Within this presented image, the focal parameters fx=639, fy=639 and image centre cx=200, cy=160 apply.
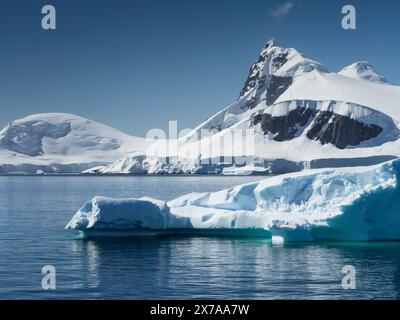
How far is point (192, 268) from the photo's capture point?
28.3 metres

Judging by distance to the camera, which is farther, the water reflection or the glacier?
the glacier

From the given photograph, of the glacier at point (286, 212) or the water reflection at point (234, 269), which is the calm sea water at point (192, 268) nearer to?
the water reflection at point (234, 269)

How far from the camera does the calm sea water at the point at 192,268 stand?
23.5 meters

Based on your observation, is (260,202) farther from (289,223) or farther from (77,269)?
(77,269)

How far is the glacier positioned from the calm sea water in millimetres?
1002

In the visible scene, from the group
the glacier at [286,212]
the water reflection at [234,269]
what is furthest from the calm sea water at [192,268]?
the glacier at [286,212]

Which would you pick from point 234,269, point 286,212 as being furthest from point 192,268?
point 286,212

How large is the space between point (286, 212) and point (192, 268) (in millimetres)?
11986

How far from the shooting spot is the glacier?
35625 mm

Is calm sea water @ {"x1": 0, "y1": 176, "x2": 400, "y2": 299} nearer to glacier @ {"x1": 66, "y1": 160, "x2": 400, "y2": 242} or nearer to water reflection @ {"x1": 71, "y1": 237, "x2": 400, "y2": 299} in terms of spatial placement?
water reflection @ {"x1": 71, "y1": 237, "x2": 400, "y2": 299}

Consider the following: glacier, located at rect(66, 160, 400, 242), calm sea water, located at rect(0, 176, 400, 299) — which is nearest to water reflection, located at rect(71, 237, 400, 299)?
calm sea water, located at rect(0, 176, 400, 299)

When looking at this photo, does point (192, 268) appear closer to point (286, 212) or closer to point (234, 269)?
point (234, 269)

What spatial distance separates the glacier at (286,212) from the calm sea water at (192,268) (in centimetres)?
100
